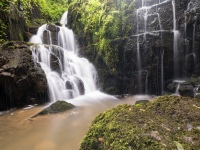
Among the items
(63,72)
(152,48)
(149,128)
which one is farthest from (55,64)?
(149,128)

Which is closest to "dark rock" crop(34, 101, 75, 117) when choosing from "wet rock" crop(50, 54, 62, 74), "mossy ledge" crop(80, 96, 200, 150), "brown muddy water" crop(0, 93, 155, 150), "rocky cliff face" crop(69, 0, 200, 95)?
"brown muddy water" crop(0, 93, 155, 150)

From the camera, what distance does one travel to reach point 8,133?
456 cm

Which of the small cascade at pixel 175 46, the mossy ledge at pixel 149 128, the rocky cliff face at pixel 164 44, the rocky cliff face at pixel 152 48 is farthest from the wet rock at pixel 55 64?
the mossy ledge at pixel 149 128

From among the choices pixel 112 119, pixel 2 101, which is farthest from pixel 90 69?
pixel 112 119

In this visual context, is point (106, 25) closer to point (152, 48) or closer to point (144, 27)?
point (144, 27)

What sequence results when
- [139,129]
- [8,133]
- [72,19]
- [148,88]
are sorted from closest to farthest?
[139,129] < [8,133] < [148,88] < [72,19]

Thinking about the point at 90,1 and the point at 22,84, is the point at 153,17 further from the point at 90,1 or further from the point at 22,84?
the point at 22,84

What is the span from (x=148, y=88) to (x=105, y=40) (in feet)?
11.8

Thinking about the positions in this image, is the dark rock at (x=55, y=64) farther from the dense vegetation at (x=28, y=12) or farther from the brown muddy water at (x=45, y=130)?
the brown muddy water at (x=45, y=130)

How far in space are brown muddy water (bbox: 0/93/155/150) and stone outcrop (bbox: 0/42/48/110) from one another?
100 cm

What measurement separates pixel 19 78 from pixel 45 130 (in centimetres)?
375

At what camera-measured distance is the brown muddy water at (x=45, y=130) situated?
3.77 m

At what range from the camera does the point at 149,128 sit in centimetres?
175

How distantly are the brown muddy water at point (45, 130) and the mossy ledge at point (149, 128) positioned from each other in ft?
5.67
